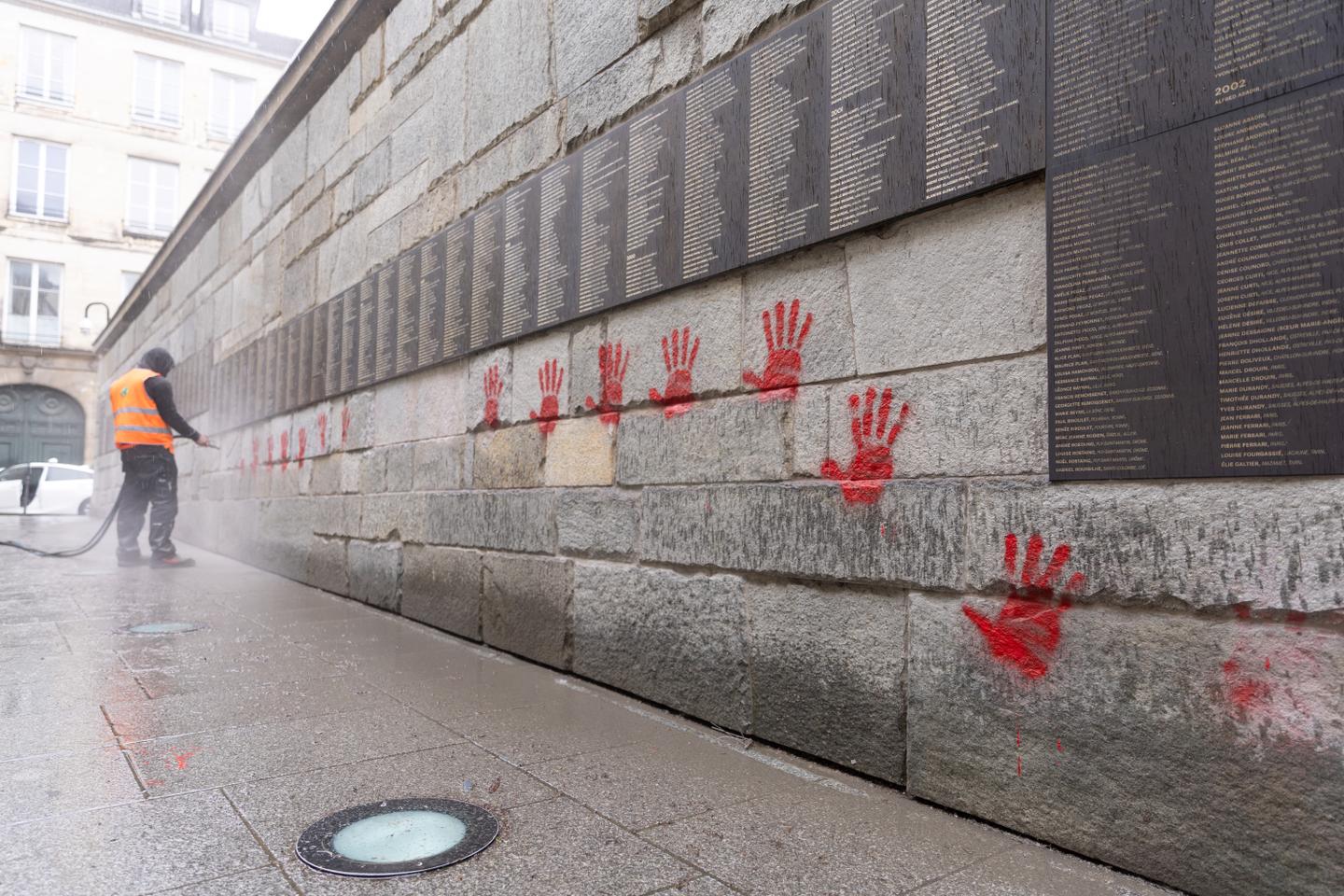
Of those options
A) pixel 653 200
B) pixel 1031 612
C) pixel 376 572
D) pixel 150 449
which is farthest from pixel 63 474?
pixel 1031 612

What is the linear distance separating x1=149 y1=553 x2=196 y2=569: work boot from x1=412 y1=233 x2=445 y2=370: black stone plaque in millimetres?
4184

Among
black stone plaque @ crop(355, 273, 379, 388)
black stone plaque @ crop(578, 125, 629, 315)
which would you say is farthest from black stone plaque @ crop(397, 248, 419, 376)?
black stone plaque @ crop(578, 125, 629, 315)

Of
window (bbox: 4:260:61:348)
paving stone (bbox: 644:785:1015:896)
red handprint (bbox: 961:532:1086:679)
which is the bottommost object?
paving stone (bbox: 644:785:1015:896)

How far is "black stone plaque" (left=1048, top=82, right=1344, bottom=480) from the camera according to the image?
1645 mm

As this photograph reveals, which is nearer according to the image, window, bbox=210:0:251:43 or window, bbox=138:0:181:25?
window, bbox=138:0:181:25

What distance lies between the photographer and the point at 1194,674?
1.80 meters

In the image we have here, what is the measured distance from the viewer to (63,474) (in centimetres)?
1867

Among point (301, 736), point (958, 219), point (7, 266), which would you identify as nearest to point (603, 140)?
point (958, 219)

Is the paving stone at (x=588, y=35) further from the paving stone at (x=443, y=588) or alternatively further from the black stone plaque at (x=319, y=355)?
the black stone plaque at (x=319, y=355)

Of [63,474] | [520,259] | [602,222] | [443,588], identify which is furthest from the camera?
[63,474]

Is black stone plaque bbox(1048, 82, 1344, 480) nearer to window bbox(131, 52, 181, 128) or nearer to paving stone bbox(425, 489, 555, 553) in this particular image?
paving stone bbox(425, 489, 555, 553)

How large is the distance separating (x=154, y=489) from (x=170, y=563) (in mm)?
758

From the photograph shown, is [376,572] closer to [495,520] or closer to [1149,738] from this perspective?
[495,520]

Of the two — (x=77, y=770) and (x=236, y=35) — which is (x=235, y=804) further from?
(x=236, y=35)
